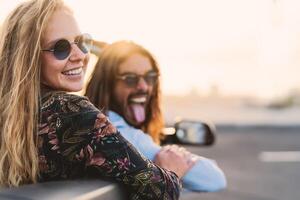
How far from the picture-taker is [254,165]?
482 inches

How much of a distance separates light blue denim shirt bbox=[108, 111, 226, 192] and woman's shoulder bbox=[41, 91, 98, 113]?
0.76m

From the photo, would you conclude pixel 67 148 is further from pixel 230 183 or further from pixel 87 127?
pixel 230 183

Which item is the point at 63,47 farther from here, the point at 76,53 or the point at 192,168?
the point at 192,168

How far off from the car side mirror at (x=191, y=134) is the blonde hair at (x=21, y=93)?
152cm

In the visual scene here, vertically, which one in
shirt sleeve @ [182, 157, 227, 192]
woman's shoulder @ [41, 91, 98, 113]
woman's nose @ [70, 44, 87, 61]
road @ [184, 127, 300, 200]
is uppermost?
woman's nose @ [70, 44, 87, 61]

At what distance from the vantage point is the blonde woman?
2.17 m

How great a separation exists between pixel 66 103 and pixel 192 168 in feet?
2.93

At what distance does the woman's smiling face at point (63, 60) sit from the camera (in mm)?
2316

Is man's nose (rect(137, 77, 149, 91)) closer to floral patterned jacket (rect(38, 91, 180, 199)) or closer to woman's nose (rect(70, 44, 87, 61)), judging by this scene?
woman's nose (rect(70, 44, 87, 61))

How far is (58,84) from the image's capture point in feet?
7.75

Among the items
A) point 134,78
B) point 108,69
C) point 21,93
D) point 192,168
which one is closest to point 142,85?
point 134,78

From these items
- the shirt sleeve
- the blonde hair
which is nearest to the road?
the shirt sleeve

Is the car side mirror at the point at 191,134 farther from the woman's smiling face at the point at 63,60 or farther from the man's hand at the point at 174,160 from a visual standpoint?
the woman's smiling face at the point at 63,60

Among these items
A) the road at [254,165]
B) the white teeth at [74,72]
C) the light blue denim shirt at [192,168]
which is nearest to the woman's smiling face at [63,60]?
the white teeth at [74,72]
